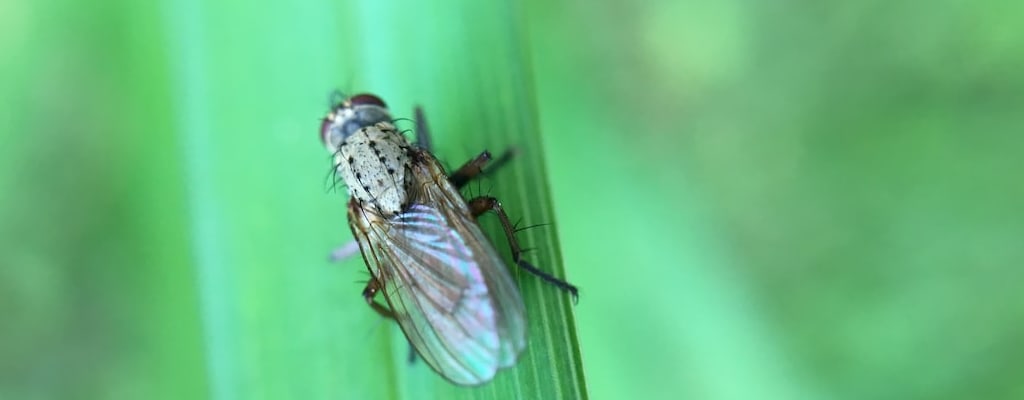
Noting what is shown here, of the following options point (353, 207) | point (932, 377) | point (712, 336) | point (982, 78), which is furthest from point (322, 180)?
point (982, 78)

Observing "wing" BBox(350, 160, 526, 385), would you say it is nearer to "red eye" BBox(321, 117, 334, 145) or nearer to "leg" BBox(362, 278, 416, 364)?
"leg" BBox(362, 278, 416, 364)

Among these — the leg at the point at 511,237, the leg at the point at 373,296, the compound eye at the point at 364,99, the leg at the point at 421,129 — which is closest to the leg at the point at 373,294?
the leg at the point at 373,296

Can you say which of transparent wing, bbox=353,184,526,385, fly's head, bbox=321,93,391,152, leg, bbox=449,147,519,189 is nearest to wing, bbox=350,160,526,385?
transparent wing, bbox=353,184,526,385

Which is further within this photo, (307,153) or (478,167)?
(307,153)

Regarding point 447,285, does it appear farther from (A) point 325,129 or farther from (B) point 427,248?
(A) point 325,129

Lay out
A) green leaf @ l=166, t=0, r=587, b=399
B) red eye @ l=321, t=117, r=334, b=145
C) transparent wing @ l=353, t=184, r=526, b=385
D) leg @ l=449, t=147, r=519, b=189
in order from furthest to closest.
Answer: red eye @ l=321, t=117, r=334, b=145 < leg @ l=449, t=147, r=519, b=189 < green leaf @ l=166, t=0, r=587, b=399 < transparent wing @ l=353, t=184, r=526, b=385

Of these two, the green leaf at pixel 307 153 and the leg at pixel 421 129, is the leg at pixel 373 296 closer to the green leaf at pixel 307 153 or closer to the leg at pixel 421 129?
the green leaf at pixel 307 153

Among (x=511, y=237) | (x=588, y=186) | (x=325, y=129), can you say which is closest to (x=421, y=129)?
(x=325, y=129)

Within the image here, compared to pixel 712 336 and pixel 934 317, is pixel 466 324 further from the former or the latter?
pixel 934 317
